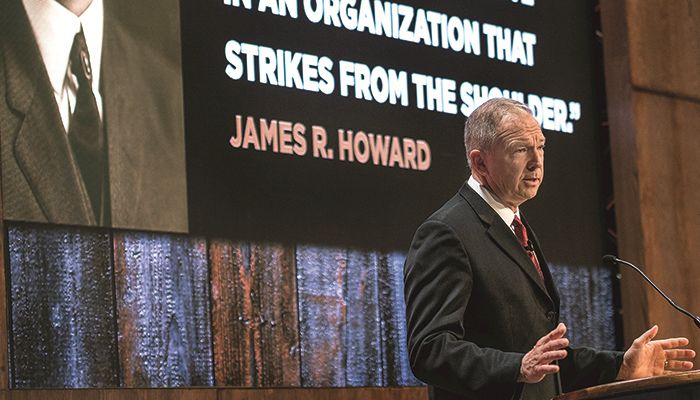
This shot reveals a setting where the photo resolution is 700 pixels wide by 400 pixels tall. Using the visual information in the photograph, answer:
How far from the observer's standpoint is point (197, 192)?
4254mm

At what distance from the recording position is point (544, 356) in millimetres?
2627

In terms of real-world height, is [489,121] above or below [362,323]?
above

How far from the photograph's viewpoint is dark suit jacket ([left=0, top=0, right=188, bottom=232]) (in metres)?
3.82

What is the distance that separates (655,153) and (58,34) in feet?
9.25

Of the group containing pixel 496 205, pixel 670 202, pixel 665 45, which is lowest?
pixel 496 205

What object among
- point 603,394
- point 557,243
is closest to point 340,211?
A: point 557,243

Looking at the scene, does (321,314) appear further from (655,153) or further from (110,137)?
(655,153)

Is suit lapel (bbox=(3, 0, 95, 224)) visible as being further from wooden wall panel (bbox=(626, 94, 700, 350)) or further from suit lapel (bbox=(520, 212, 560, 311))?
wooden wall panel (bbox=(626, 94, 700, 350))

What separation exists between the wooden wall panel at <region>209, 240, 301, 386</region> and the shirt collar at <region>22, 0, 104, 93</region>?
72 cm

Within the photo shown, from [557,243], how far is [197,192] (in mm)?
1769

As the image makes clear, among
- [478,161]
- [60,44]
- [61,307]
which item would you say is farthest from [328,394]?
[478,161]

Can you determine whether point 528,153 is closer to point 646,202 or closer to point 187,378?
point 187,378

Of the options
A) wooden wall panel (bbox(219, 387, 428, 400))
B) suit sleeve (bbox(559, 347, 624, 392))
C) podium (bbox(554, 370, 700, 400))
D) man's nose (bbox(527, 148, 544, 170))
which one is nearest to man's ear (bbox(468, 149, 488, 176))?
man's nose (bbox(527, 148, 544, 170))

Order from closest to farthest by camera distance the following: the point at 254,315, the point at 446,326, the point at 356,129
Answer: the point at 446,326 < the point at 254,315 < the point at 356,129
